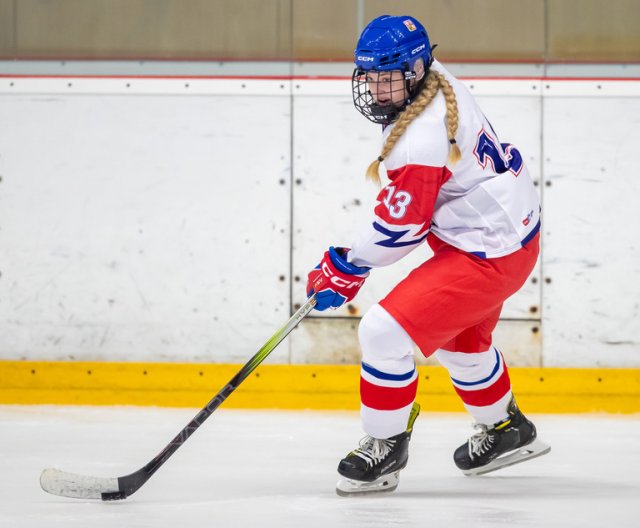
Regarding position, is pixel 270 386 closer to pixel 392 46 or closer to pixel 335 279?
pixel 335 279

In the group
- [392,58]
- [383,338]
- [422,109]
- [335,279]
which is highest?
[392,58]

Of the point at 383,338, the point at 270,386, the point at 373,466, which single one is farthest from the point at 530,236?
the point at 270,386

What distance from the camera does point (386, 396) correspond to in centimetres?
263

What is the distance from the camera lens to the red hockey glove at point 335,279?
263 cm

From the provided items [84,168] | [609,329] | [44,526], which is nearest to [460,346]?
[44,526]

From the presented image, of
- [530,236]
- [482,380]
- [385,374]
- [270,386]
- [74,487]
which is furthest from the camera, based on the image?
[270,386]

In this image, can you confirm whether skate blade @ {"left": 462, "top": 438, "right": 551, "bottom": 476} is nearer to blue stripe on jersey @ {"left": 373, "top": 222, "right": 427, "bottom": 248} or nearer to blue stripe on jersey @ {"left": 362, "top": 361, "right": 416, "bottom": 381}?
blue stripe on jersey @ {"left": 362, "top": 361, "right": 416, "bottom": 381}

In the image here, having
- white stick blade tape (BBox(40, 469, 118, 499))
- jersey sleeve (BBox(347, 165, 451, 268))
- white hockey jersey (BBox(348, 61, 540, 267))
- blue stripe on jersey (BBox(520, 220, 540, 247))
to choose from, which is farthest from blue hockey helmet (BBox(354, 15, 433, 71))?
white stick blade tape (BBox(40, 469, 118, 499))

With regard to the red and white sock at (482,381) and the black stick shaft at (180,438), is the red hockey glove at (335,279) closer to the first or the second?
the black stick shaft at (180,438)

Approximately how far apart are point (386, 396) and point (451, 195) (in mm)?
529

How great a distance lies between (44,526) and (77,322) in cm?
222

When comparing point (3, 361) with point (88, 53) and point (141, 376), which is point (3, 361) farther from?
point (88, 53)

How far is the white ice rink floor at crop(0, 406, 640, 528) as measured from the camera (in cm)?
233

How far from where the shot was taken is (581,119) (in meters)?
4.30
